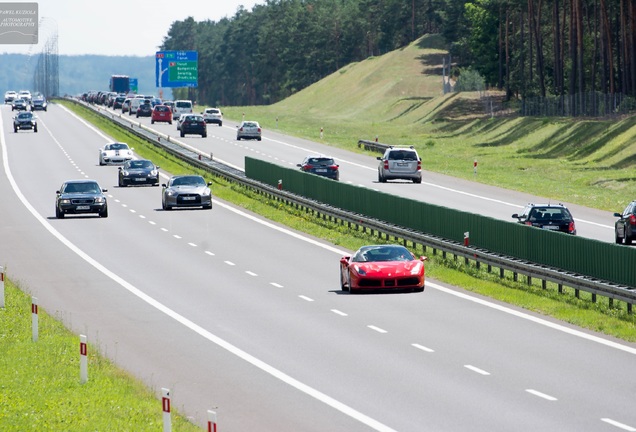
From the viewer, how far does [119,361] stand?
22.5 meters

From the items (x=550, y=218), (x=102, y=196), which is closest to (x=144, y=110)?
(x=102, y=196)

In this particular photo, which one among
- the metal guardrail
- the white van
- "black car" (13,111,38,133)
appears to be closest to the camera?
the metal guardrail

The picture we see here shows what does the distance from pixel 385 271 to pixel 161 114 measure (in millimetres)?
87985

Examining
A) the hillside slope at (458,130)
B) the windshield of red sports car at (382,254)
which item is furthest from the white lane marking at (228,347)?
the hillside slope at (458,130)

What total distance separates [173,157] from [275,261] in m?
41.0

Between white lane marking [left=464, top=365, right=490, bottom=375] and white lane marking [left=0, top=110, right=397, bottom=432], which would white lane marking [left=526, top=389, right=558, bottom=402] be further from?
white lane marking [left=0, top=110, right=397, bottom=432]

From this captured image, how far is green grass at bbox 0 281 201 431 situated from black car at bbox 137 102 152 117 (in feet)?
339

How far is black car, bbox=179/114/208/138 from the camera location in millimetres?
98250

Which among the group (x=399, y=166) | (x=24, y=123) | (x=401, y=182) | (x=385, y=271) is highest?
(x=24, y=123)

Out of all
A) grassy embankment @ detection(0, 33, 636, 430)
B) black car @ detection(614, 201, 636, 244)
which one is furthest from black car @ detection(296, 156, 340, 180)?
black car @ detection(614, 201, 636, 244)

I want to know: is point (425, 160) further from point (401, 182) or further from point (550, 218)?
point (550, 218)

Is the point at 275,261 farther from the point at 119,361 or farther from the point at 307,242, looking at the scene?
the point at 119,361

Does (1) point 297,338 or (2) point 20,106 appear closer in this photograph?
(1) point 297,338

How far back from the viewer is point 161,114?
386 feet
